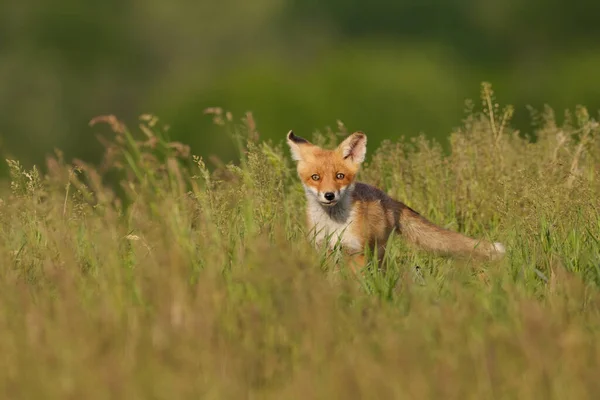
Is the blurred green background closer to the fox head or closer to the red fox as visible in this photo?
the fox head

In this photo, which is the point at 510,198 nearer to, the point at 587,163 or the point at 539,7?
the point at 587,163

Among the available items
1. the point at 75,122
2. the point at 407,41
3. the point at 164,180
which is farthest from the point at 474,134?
the point at 407,41

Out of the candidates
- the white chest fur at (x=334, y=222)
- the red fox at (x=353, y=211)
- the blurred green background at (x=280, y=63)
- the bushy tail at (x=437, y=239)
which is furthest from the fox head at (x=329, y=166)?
the blurred green background at (x=280, y=63)

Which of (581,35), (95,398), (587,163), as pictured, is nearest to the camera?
(95,398)

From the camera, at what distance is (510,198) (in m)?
7.97

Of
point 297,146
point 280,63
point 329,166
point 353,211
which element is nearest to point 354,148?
point 329,166

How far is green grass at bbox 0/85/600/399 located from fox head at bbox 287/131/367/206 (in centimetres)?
59

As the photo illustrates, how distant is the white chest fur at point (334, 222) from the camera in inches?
329

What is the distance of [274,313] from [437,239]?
3308 mm

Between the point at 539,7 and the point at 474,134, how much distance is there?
4620cm

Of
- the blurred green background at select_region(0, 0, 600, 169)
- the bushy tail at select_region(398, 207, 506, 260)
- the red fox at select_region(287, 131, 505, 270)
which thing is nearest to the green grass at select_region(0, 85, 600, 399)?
the bushy tail at select_region(398, 207, 506, 260)

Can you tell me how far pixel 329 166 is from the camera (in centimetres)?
861

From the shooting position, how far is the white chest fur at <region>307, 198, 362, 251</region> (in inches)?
329

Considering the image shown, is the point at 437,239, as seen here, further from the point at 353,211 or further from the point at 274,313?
the point at 274,313
